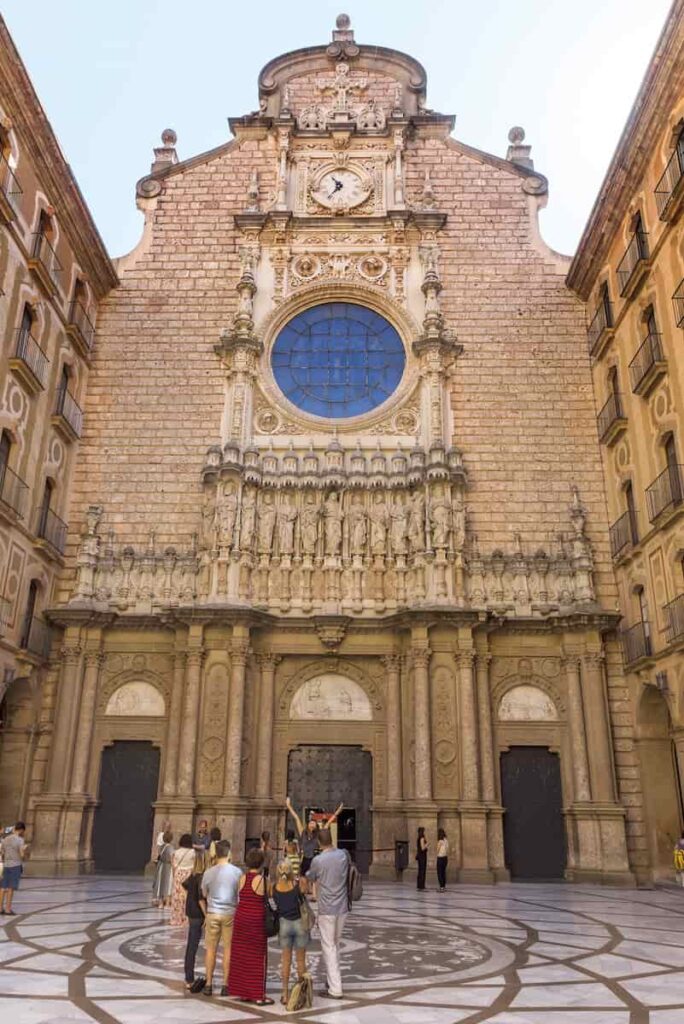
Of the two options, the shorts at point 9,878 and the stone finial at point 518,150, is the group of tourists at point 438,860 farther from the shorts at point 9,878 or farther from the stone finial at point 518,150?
the stone finial at point 518,150

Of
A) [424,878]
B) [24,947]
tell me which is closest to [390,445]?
[424,878]

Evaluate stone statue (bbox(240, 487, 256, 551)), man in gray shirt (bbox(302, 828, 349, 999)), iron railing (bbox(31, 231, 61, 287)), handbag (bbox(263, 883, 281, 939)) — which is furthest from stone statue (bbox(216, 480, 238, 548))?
handbag (bbox(263, 883, 281, 939))

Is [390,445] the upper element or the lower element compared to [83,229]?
lower

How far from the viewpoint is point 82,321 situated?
2245 centimetres

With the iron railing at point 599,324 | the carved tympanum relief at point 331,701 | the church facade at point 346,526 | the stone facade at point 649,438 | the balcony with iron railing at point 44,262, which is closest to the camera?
the stone facade at point 649,438

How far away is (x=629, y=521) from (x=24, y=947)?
15.6 metres

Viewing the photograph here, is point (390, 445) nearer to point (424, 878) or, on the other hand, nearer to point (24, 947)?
point (424, 878)

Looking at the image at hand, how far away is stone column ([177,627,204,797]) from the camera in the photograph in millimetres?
18359

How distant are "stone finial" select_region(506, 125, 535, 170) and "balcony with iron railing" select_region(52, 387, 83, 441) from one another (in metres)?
15.2

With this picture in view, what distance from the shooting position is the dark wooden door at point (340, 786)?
19.0 metres

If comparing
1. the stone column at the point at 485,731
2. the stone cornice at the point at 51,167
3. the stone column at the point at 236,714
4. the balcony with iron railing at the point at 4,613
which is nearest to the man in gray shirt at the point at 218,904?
the stone column at the point at 236,714

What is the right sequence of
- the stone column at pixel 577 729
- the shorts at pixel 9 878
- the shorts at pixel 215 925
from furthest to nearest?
1. the stone column at pixel 577 729
2. the shorts at pixel 9 878
3. the shorts at pixel 215 925

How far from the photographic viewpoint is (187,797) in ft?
59.6

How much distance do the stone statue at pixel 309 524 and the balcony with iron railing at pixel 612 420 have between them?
778 cm
